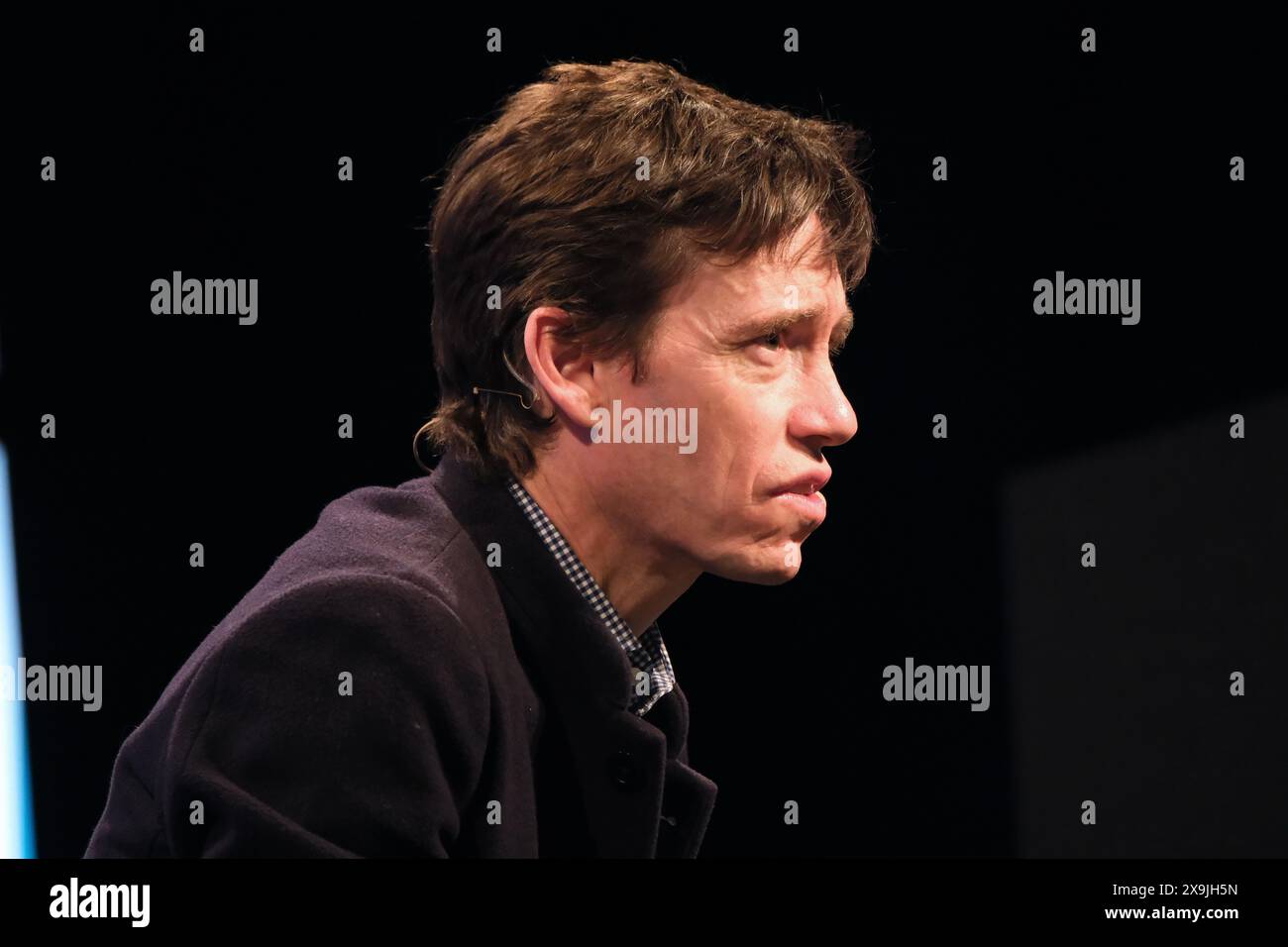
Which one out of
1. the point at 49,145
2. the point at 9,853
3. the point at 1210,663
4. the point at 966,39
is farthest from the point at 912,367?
the point at 9,853

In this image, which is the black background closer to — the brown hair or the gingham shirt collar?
the brown hair

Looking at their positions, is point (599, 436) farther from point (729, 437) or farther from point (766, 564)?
point (766, 564)

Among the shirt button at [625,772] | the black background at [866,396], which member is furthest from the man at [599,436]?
the black background at [866,396]

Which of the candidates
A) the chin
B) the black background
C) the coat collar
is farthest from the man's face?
the black background

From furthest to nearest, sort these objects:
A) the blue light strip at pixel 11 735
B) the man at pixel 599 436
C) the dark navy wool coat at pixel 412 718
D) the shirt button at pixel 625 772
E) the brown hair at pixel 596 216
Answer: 1. the blue light strip at pixel 11 735
2. the brown hair at pixel 596 216
3. the shirt button at pixel 625 772
4. the man at pixel 599 436
5. the dark navy wool coat at pixel 412 718

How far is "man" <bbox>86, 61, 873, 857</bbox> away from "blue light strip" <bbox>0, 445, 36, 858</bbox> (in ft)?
2.37

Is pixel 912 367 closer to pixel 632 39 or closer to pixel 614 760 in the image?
pixel 632 39

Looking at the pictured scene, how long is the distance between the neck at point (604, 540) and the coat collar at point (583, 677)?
8cm

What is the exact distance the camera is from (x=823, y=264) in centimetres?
234

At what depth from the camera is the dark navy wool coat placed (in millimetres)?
1776

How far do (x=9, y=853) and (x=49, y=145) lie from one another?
1142mm

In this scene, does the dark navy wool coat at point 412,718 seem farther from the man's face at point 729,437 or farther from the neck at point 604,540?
the man's face at point 729,437

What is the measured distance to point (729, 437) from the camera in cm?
224

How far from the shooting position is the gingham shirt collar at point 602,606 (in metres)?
2.21
